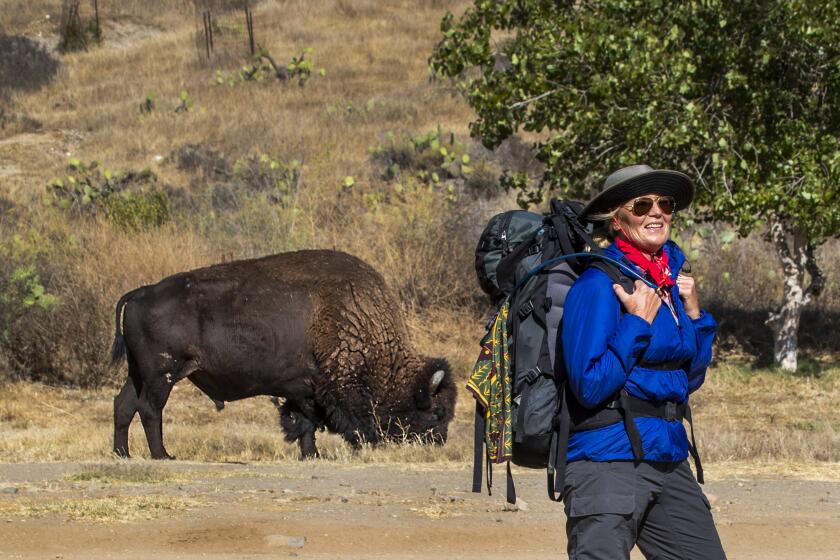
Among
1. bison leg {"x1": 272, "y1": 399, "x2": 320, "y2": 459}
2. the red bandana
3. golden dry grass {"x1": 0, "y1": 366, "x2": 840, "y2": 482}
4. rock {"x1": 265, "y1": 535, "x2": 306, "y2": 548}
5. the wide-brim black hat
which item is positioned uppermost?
the wide-brim black hat

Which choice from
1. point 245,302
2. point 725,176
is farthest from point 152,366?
point 725,176

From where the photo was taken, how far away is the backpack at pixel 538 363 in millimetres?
4188

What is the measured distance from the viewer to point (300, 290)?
1155 cm

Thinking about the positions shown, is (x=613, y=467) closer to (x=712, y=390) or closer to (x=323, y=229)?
(x=712, y=390)

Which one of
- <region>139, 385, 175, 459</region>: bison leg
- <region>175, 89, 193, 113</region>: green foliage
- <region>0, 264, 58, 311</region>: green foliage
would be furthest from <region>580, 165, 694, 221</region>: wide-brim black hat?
<region>175, 89, 193, 113</region>: green foliage

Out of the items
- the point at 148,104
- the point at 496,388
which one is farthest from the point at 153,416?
the point at 148,104

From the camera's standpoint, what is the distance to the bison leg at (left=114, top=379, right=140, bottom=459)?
1102 centimetres

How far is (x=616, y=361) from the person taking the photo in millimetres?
4078

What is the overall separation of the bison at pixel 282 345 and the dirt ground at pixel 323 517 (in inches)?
86.3

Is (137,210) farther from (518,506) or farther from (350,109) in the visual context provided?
(518,506)

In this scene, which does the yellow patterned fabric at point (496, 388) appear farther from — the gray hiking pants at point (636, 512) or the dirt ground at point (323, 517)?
the dirt ground at point (323, 517)

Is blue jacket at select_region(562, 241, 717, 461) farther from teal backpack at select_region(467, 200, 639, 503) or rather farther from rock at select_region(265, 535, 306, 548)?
rock at select_region(265, 535, 306, 548)

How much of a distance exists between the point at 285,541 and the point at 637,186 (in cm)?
352

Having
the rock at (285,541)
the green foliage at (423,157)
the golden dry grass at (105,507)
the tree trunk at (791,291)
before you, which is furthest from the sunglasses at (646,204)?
the green foliage at (423,157)
